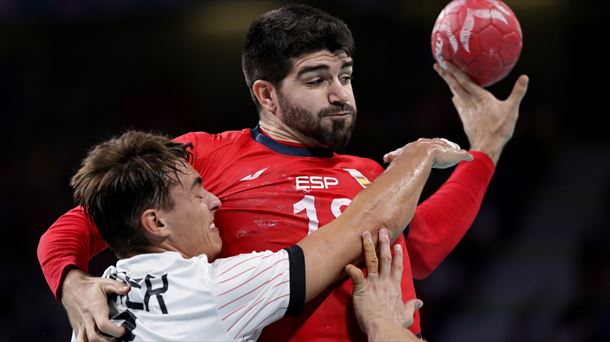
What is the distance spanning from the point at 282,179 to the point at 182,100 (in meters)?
6.59

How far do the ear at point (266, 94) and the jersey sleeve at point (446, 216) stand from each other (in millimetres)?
925

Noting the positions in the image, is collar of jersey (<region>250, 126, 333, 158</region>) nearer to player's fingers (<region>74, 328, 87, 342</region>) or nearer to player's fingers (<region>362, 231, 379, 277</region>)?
player's fingers (<region>362, 231, 379, 277</region>)

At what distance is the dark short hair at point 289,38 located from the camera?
3.61m

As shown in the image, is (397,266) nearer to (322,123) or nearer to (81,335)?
(322,123)

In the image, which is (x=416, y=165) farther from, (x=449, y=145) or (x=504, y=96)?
(x=504, y=96)

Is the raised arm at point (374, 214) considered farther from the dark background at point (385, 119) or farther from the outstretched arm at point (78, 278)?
the dark background at point (385, 119)

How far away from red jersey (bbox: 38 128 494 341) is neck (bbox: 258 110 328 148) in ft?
0.14

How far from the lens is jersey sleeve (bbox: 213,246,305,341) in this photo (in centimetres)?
287

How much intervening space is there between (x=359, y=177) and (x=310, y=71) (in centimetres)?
55

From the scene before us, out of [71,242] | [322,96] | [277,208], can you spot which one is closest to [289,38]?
[322,96]

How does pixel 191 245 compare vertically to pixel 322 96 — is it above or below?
below

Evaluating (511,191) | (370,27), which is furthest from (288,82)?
(370,27)

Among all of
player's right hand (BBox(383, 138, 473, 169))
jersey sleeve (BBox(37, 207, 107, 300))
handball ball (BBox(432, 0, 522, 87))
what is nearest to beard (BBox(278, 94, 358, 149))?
player's right hand (BBox(383, 138, 473, 169))

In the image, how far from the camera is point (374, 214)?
3113mm
